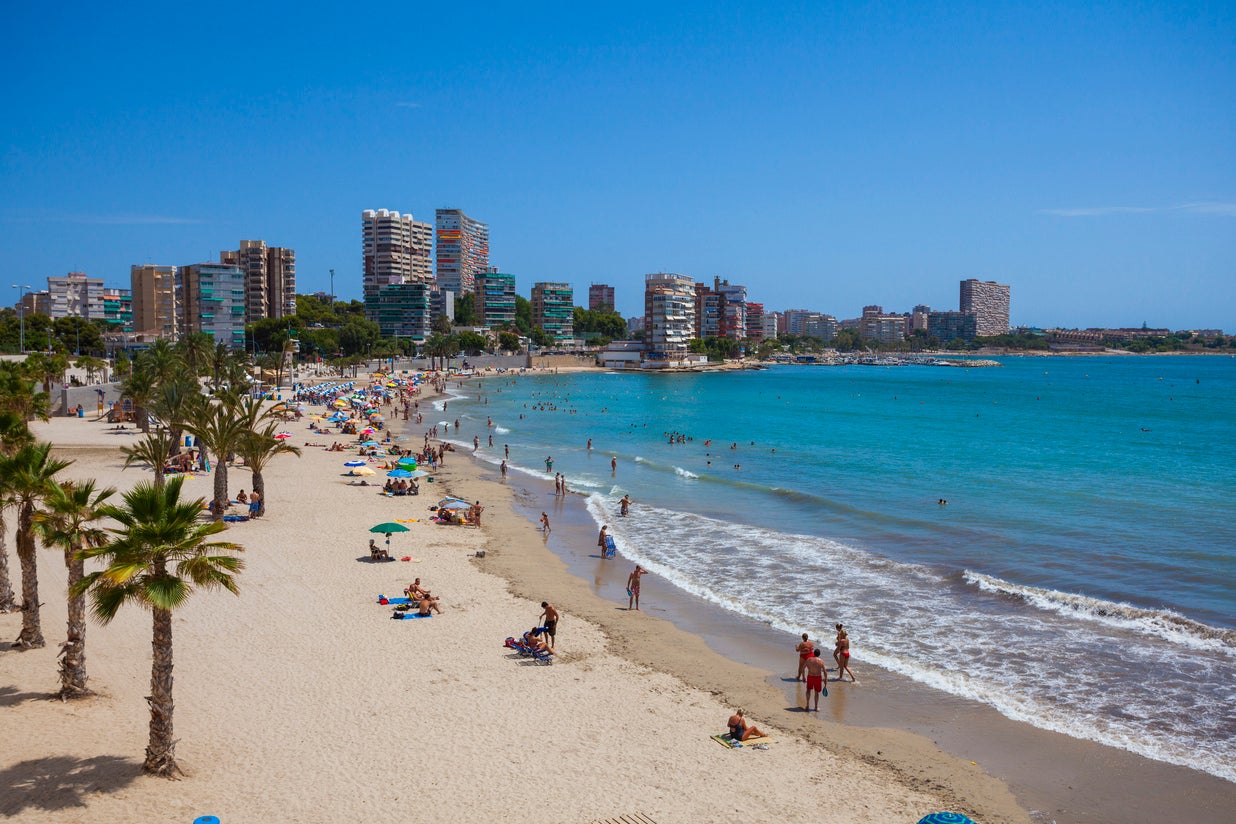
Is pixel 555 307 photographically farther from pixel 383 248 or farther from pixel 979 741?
pixel 979 741

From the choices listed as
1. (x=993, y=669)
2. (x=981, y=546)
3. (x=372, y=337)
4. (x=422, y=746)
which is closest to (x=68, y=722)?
(x=422, y=746)

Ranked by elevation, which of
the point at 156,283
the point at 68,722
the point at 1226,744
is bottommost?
the point at 1226,744

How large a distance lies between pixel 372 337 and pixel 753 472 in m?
102

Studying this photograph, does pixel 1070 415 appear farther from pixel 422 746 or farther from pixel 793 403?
pixel 422 746

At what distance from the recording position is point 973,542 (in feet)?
80.7

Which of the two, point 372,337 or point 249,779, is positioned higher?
point 372,337

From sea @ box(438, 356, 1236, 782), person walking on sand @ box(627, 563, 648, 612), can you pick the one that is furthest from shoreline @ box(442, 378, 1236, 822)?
person walking on sand @ box(627, 563, 648, 612)

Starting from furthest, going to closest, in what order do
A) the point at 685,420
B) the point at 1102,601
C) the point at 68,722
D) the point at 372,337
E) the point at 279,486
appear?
the point at 372,337 < the point at 685,420 < the point at 279,486 < the point at 1102,601 < the point at 68,722

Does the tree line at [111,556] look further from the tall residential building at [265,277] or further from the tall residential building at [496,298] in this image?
the tall residential building at [496,298]

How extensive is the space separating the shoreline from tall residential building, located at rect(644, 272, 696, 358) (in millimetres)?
143592

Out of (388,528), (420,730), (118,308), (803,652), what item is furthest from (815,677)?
(118,308)

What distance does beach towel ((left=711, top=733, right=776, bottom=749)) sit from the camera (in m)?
11.5

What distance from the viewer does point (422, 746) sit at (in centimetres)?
1102

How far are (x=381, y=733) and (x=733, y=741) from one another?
15.3ft
